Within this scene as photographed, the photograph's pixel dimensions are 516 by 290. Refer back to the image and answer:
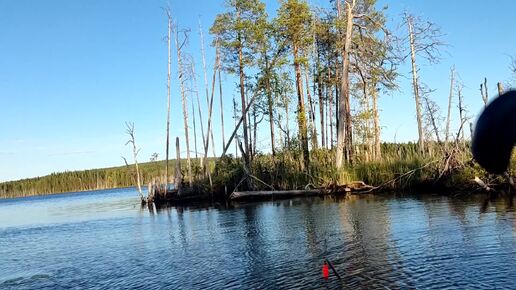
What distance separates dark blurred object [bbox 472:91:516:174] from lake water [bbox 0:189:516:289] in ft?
22.4

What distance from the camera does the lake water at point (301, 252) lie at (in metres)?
8.49

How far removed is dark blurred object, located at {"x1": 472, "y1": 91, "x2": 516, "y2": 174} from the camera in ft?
3.85

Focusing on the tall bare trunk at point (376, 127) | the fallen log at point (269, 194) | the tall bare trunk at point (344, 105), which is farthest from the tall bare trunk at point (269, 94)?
the tall bare trunk at point (376, 127)

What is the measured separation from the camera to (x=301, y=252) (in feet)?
36.7

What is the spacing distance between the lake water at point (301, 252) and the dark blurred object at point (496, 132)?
6.82 meters

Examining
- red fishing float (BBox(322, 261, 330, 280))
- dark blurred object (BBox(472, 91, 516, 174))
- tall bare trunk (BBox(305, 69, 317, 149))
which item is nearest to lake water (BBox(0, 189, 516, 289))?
red fishing float (BBox(322, 261, 330, 280))

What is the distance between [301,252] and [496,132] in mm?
10281

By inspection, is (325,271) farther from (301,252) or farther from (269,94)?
(269,94)

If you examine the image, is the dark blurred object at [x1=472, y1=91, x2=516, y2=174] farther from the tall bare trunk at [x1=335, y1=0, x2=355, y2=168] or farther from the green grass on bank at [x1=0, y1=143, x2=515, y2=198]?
the tall bare trunk at [x1=335, y1=0, x2=355, y2=168]

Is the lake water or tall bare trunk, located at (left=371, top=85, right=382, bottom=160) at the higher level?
tall bare trunk, located at (left=371, top=85, right=382, bottom=160)

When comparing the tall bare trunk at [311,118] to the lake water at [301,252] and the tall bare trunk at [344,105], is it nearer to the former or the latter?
the tall bare trunk at [344,105]

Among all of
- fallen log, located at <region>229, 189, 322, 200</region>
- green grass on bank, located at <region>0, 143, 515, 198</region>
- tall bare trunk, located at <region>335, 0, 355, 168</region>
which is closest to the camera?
green grass on bank, located at <region>0, 143, 515, 198</region>

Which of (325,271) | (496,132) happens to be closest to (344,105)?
(325,271)

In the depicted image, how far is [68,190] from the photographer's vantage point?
10750 centimetres
